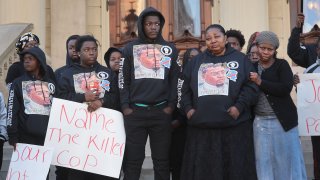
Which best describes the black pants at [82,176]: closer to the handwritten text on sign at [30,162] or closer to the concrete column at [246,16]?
the handwritten text on sign at [30,162]

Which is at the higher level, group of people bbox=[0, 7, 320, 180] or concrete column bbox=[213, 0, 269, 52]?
concrete column bbox=[213, 0, 269, 52]

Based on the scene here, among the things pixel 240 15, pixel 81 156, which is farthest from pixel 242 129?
pixel 240 15

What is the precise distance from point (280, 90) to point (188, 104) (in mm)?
908

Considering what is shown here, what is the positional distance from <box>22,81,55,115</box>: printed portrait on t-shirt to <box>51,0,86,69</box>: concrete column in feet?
19.7

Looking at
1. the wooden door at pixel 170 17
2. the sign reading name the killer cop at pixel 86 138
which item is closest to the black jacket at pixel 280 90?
the sign reading name the killer cop at pixel 86 138

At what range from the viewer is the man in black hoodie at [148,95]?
5.61 meters

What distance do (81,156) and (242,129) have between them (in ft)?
5.56

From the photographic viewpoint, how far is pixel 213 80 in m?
5.47

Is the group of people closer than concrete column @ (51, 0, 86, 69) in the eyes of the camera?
Yes

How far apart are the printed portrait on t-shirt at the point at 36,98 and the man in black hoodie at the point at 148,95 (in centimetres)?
88

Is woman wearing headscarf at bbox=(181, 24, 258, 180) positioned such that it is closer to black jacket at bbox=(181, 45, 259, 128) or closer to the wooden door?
black jacket at bbox=(181, 45, 259, 128)

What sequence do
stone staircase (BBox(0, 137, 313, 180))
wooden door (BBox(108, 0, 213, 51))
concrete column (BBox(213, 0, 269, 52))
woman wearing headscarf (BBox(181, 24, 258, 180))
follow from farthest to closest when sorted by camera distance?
wooden door (BBox(108, 0, 213, 51)) → concrete column (BBox(213, 0, 269, 52)) → stone staircase (BBox(0, 137, 313, 180)) → woman wearing headscarf (BBox(181, 24, 258, 180))

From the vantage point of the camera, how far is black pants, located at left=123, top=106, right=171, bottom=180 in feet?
18.4

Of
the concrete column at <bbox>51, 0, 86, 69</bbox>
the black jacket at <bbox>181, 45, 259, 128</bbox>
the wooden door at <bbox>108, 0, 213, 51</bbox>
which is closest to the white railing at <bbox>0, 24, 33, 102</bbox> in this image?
the concrete column at <bbox>51, 0, 86, 69</bbox>
